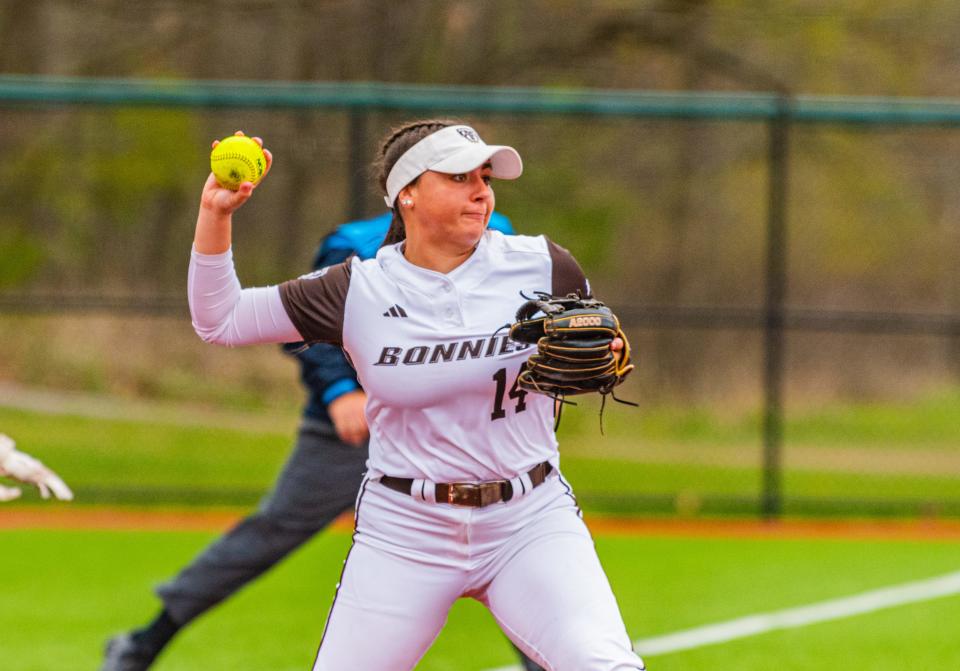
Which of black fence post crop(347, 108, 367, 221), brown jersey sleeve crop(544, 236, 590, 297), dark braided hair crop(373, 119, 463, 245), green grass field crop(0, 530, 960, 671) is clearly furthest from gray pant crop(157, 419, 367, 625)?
black fence post crop(347, 108, 367, 221)

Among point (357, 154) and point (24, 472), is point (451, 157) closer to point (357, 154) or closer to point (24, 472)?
Answer: point (24, 472)

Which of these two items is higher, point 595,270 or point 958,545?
point 595,270

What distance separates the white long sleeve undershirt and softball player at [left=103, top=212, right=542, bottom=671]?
137 centimetres

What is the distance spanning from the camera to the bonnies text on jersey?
12.8 feet

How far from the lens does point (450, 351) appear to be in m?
3.91

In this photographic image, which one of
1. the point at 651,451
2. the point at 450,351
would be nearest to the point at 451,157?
the point at 450,351

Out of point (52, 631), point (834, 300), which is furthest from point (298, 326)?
point (834, 300)

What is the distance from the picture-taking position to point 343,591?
157 inches

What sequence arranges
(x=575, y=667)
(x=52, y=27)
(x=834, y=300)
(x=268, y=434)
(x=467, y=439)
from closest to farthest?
(x=575, y=667), (x=467, y=439), (x=268, y=434), (x=834, y=300), (x=52, y=27)

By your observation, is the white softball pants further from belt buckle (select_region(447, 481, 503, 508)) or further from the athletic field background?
the athletic field background

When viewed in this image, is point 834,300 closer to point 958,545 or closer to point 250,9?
point 958,545

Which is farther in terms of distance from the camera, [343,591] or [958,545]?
[958,545]

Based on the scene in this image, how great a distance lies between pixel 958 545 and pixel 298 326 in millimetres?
7192

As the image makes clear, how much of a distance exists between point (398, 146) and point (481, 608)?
408 cm
